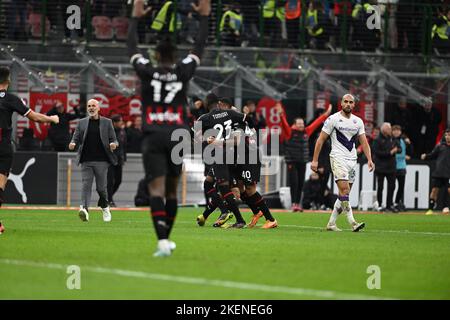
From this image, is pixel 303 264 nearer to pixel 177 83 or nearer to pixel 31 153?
pixel 177 83

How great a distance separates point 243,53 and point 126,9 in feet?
11.4

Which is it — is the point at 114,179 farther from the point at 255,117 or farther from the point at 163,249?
the point at 163,249

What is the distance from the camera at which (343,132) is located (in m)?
19.4

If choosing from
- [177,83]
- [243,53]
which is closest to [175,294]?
[177,83]

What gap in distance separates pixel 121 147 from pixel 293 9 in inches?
278

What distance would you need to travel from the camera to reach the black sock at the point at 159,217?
42.1 ft

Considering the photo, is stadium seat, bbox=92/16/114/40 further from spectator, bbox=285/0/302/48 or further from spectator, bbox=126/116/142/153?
spectator, bbox=285/0/302/48

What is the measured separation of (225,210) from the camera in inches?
816

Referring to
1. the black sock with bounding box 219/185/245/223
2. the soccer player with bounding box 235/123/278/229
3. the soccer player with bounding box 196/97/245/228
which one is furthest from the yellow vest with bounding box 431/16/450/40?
the black sock with bounding box 219/185/245/223

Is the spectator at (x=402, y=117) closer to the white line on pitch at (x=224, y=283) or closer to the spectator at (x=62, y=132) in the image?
the spectator at (x=62, y=132)

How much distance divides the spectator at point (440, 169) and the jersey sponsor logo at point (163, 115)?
1734 centimetres

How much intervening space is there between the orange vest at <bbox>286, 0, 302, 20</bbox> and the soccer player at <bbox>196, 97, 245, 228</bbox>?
13.7 meters

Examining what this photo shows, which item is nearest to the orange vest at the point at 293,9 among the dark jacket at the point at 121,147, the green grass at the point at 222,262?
the dark jacket at the point at 121,147

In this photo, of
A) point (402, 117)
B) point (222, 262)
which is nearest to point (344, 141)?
point (222, 262)
